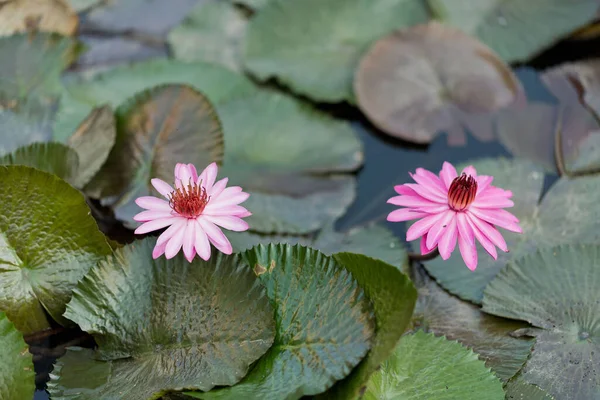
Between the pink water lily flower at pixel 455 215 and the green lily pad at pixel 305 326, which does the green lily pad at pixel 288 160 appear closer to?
the green lily pad at pixel 305 326

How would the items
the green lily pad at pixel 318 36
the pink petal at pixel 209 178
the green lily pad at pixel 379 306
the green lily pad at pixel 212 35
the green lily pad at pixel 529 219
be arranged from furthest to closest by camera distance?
1. the green lily pad at pixel 212 35
2. the green lily pad at pixel 318 36
3. the green lily pad at pixel 529 219
4. the pink petal at pixel 209 178
5. the green lily pad at pixel 379 306

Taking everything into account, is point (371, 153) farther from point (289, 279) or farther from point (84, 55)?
point (84, 55)

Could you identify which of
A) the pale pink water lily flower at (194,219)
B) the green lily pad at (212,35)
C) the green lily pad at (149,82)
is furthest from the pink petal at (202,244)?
the green lily pad at (212,35)

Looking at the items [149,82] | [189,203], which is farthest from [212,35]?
[189,203]

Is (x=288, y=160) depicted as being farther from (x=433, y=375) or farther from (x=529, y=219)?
(x=433, y=375)

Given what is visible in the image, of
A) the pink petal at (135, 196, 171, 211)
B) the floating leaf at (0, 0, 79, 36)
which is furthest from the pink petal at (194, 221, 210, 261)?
the floating leaf at (0, 0, 79, 36)
